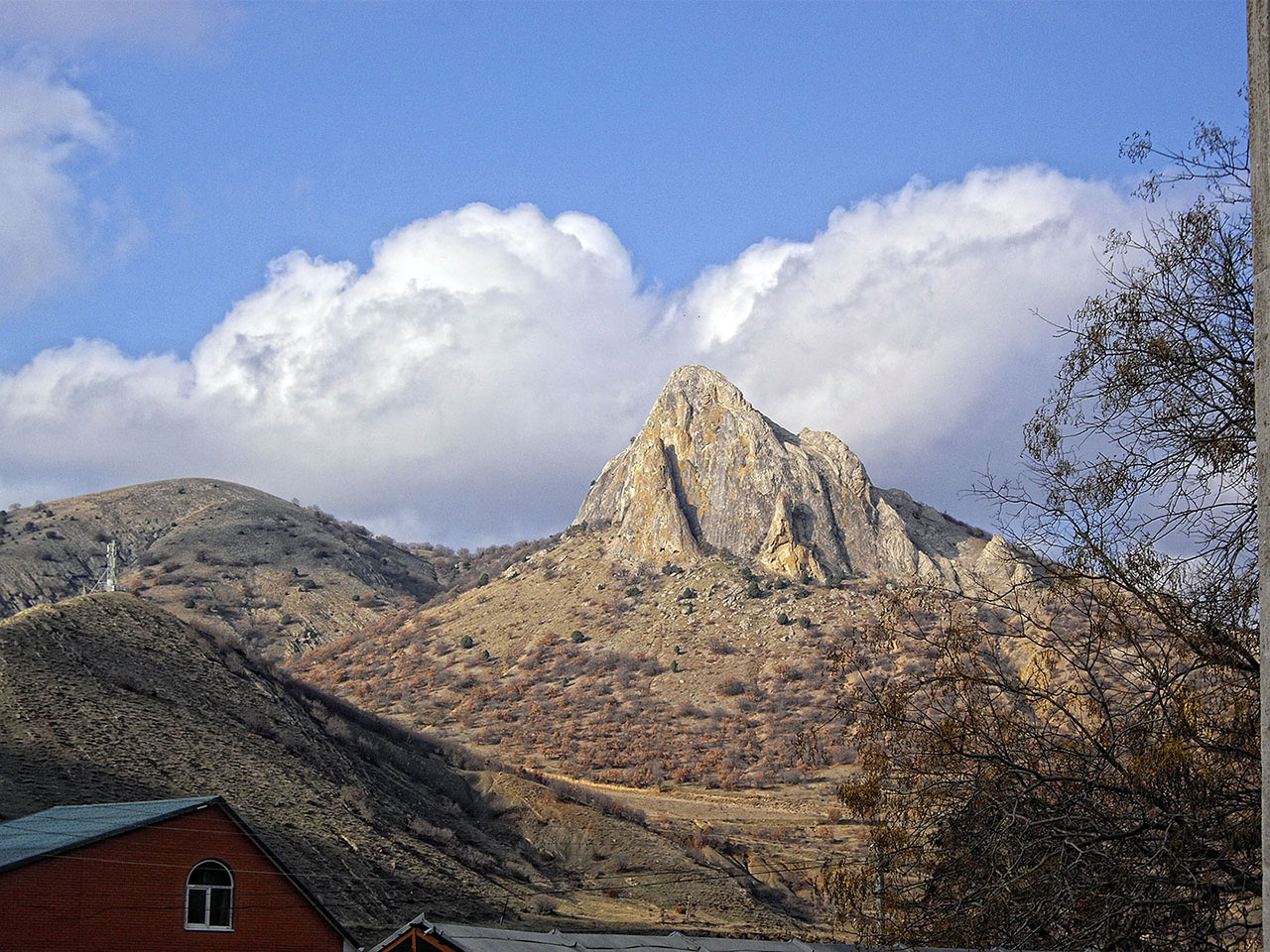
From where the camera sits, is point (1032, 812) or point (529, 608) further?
point (529, 608)

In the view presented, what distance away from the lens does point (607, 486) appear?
4648 inches

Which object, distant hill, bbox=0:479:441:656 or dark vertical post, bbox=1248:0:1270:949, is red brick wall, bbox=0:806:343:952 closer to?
dark vertical post, bbox=1248:0:1270:949

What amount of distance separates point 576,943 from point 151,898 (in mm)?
10425

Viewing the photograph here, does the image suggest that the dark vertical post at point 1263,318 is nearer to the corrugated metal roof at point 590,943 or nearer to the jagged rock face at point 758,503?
the corrugated metal roof at point 590,943

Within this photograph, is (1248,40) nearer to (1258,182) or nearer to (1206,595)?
Answer: (1258,182)

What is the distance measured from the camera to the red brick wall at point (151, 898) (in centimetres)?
2464

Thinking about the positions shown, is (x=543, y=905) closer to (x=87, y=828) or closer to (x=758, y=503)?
(x=87, y=828)

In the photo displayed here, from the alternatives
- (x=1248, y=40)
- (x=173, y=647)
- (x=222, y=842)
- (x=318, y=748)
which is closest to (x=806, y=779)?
(x=318, y=748)

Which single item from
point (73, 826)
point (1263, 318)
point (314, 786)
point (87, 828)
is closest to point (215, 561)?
point (314, 786)

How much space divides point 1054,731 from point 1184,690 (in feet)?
4.98

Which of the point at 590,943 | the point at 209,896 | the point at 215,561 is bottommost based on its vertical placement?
the point at 590,943

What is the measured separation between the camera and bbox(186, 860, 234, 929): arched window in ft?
89.0

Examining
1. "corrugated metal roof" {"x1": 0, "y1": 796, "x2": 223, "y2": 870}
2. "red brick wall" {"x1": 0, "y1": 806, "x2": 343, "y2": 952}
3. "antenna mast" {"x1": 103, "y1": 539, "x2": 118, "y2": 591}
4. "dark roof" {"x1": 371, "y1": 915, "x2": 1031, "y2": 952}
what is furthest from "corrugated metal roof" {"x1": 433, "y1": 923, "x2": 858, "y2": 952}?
"antenna mast" {"x1": 103, "y1": 539, "x2": 118, "y2": 591}

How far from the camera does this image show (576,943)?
21906 mm
